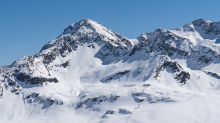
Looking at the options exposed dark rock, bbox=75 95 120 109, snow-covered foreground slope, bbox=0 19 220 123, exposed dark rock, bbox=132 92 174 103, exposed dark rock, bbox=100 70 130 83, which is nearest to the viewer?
snow-covered foreground slope, bbox=0 19 220 123

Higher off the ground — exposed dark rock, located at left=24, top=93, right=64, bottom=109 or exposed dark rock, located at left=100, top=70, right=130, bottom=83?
exposed dark rock, located at left=100, top=70, right=130, bottom=83

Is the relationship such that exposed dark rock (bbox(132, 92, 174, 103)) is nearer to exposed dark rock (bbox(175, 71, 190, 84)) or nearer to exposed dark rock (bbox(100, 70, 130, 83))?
exposed dark rock (bbox(100, 70, 130, 83))

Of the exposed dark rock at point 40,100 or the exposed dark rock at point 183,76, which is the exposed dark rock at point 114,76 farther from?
the exposed dark rock at point 40,100

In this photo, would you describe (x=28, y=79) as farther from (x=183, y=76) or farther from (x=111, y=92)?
(x=183, y=76)

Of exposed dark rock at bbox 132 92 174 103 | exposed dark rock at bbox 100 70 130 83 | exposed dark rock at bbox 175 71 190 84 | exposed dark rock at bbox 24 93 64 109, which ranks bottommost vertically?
exposed dark rock at bbox 132 92 174 103

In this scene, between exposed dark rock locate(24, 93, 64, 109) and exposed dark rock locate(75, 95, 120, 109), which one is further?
exposed dark rock locate(24, 93, 64, 109)

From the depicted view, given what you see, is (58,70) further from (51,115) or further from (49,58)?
(51,115)

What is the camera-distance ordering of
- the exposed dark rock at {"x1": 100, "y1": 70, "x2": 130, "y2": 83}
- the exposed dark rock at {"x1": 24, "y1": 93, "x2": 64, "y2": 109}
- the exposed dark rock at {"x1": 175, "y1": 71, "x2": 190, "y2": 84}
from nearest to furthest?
the exposed dark rock at {"x1": 24, "y1": 93, "x2": 64, "y2": 109} → the exposed dark rock at {"x1": 175, "y1": 71, "x2": 190, "y2": 84} → the exposed dark rock at {"x1": 100, "y1": 70, "x2": 130, "y2": 83}

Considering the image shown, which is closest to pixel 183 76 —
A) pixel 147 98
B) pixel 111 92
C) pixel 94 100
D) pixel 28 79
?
pixel 147 98

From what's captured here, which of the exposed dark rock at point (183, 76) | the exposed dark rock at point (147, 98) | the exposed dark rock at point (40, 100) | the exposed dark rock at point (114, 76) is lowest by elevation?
the exposed dark rock at point (147, 98)

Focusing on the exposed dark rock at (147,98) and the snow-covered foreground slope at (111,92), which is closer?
the snow-covered foreground slope at (111,92)

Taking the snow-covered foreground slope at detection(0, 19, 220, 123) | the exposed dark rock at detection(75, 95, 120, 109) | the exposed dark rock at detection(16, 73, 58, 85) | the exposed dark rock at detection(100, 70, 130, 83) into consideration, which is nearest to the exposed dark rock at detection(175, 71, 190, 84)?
the snow-covered foreground slope at detection(0, 19, 220, 123)

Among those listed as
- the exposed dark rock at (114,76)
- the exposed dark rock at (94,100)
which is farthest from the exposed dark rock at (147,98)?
the exposed dark rock at (114,76)
